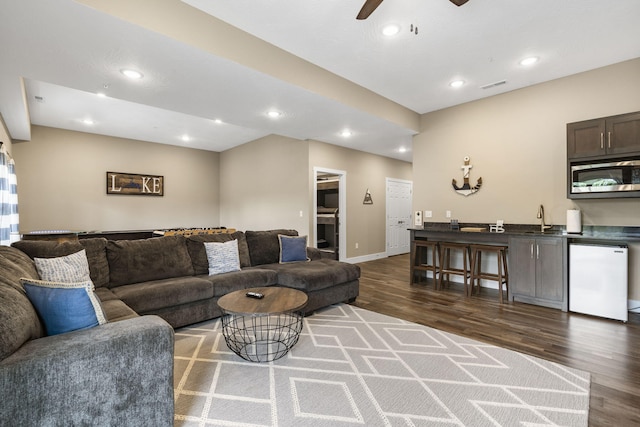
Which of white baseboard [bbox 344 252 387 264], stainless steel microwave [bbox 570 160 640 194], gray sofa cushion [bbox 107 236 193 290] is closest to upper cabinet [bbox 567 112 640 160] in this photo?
stainless steel microwave [bbox 570 160 640 194]

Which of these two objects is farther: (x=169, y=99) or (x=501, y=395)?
(x=169, y=99)

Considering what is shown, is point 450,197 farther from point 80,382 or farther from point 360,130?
point 80,382

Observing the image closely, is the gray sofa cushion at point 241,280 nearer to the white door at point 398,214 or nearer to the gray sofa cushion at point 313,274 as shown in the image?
the gray sofa cushion at point 313,274

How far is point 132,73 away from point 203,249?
2013 mm

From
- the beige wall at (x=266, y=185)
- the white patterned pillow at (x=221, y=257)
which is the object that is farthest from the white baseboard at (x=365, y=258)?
the white patterned pillow at (x=221, y=257)

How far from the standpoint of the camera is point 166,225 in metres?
7.65

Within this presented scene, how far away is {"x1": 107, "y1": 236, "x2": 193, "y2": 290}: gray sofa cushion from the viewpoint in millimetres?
3018

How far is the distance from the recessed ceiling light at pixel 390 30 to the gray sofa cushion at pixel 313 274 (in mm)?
2586

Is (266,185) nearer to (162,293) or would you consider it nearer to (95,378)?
(162,293)

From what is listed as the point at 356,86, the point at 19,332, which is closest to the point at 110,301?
the point at 19,332

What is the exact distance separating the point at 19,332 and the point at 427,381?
227cm

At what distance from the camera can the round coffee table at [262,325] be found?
7.29 ft

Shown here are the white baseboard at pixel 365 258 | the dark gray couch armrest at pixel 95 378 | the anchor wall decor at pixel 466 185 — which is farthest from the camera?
the white baseboard at pixel 365 258

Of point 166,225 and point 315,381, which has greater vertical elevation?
point 166,225
